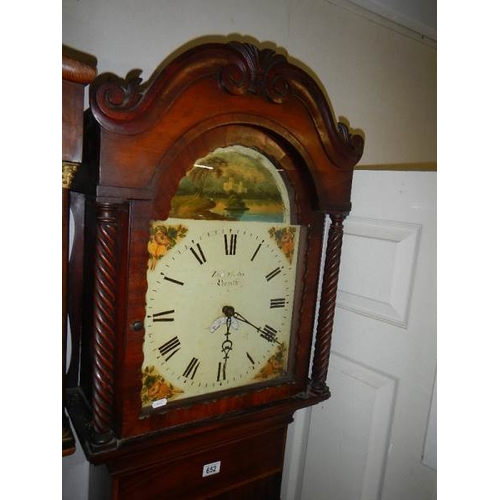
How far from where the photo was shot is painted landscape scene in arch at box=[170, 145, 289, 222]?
693 millimetres

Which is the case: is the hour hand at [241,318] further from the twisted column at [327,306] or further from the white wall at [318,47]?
the white wall at [318,47]

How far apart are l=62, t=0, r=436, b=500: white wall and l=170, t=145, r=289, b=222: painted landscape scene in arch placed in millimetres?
394

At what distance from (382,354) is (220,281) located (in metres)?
0.43

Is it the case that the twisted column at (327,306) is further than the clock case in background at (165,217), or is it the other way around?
the twisted column at (327,306)

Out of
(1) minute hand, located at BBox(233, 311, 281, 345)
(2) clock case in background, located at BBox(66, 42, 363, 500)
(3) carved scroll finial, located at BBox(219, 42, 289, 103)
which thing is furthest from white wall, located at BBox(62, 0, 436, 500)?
(1) minute hand, located at BBox(233, 311, 281, 345)

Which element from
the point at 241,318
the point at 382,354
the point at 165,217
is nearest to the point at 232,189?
the point at 165,217

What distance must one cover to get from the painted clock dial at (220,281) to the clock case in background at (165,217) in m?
0.02

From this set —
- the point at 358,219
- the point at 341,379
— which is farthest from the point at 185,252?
the point at 341,379

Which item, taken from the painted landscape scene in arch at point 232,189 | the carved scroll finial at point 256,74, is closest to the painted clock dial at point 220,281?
the painted landscape scene in arch at point 232,189

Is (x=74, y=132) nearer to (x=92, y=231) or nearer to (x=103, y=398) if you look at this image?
(x=92, y=231)

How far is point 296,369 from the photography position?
0.88 meters

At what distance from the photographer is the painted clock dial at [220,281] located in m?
0.69

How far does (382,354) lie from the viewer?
35.6 inches

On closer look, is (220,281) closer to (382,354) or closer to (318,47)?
(382,354)
